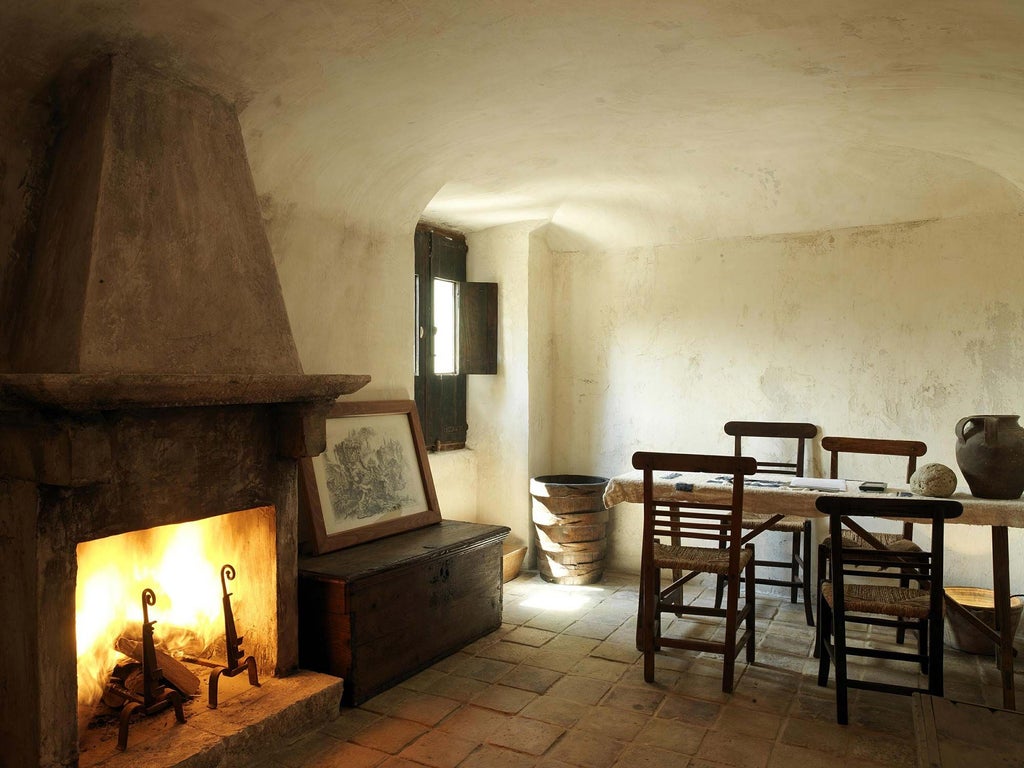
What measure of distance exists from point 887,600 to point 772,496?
0.81 m

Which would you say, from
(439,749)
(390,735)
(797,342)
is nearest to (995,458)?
(797,342)

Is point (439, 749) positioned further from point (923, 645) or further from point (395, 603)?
point (923, 645)

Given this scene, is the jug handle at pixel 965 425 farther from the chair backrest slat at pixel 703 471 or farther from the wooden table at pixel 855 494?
the chair backrest slat at pixel 703 471

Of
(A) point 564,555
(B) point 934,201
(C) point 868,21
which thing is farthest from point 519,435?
(C) point 868,21

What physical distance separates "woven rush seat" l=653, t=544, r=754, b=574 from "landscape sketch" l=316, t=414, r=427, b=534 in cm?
156

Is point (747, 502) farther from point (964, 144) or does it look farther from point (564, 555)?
point (964, 144)

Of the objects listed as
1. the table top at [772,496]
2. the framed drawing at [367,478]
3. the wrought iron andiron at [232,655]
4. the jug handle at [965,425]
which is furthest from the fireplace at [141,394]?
the jug handle at [965,425]

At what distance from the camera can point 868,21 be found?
2840mm

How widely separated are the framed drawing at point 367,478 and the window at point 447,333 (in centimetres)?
99

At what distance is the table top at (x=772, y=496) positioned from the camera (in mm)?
3576

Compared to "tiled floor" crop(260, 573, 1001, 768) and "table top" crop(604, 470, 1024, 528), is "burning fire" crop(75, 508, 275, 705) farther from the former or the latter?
"table top" crop(604, 470, 1024, 528)

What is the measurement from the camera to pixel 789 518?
489 centimetres

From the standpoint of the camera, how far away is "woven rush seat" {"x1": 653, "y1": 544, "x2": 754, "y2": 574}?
3729mm

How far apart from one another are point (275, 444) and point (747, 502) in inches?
96.5
